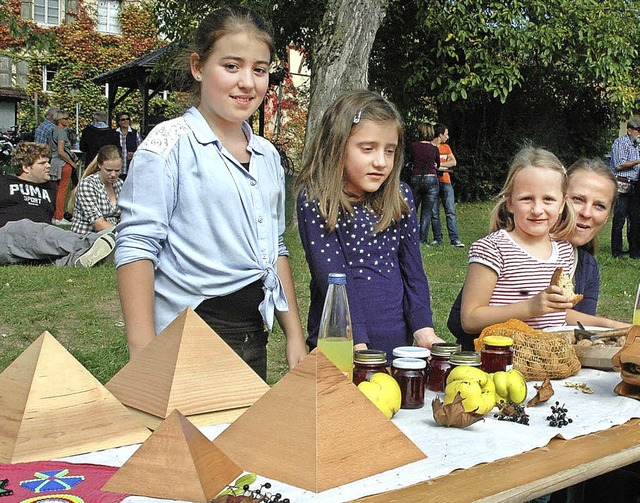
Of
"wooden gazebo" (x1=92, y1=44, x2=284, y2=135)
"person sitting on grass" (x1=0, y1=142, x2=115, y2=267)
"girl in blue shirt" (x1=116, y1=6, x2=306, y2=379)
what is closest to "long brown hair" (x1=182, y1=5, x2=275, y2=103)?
"girl in blue shirt" (x1=116, y1=6, x2=306, y2=379)

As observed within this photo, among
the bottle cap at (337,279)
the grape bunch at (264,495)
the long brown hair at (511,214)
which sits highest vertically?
the long brown hair at (511,214)

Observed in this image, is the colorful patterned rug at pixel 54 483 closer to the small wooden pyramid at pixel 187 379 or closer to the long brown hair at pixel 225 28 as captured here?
the small wooden pyramid at pixel 187 379

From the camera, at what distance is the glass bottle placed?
2.15 metres

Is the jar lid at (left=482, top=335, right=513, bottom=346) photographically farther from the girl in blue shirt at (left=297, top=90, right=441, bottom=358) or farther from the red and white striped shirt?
the red and white striped shirt

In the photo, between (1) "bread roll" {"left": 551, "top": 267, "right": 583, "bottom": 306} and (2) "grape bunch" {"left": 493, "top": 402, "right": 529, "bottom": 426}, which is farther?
(1) "bread roll" {"left": 551, "top": 267, "right": 583, "bottom": 306}

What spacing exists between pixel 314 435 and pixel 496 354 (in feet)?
3.23

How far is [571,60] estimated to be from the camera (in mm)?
16359

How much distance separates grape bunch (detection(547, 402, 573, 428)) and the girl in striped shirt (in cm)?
90

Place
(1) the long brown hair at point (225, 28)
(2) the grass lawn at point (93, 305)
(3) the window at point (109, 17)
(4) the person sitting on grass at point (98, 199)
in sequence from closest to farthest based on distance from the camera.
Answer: (1) the long brown hair at point (225, 28), (2) the grass lawn at point (93, 305), (4) the person sitting on grass at point (98, 199), (3) the window at point (109, 17)

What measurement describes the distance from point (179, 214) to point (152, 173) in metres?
0.16

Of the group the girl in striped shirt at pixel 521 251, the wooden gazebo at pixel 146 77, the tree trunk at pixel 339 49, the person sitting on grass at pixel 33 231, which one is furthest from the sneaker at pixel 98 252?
the wooden gazebo at pixel 146 77

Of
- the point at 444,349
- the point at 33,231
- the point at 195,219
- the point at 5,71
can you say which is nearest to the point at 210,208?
the point at 195,219

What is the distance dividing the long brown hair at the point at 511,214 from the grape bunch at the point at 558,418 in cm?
128

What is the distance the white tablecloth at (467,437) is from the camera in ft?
5.18
